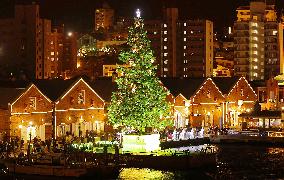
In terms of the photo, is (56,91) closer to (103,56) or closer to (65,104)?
(65,104)

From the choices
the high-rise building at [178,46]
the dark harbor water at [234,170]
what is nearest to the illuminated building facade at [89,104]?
the dark harbor water at [234,170]

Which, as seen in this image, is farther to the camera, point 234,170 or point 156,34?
point 156,34

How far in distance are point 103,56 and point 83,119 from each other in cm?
9956

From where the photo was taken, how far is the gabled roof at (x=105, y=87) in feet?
232

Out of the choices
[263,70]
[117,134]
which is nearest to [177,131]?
[117,134]

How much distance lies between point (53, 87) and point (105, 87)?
865 cm

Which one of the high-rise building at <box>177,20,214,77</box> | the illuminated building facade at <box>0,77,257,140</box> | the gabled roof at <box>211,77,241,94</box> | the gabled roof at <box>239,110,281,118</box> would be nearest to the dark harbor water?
the illuminated building facade at <box>0,77,257,140</box>

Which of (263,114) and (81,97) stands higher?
(81,97)

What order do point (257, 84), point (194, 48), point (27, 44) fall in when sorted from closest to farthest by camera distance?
point (257, 84) → point (27, 44) → point (194, 48)

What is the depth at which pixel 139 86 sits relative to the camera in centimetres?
5497

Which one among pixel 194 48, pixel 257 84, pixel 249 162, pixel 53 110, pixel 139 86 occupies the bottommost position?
pixel 249 162

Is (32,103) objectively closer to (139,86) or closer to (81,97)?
(81,97)

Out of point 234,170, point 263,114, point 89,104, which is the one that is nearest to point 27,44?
point 263,114

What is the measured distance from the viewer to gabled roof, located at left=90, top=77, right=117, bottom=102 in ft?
232
